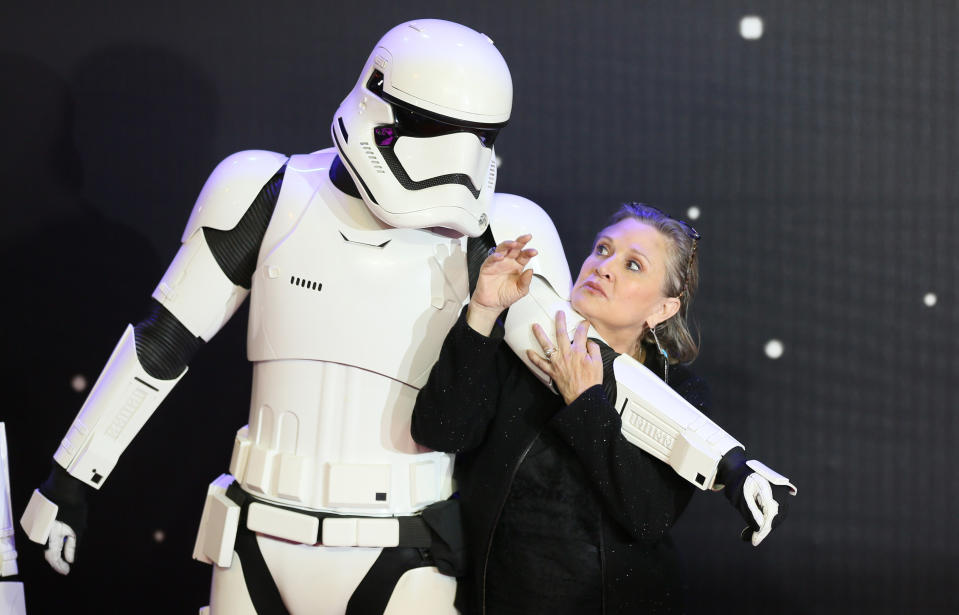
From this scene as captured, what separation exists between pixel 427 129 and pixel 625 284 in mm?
506

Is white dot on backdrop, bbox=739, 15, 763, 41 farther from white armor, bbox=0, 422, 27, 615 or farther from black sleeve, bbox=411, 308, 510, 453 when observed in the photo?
white armor, bbox=0, 422, 27, 615

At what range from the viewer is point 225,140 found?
2596mm

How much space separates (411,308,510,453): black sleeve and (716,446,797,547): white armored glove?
0.45 metres

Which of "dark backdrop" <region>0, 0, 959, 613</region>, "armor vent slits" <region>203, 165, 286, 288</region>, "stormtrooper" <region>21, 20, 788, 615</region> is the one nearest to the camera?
"stormtrooper" <region>21, 20, 788, 615</region>

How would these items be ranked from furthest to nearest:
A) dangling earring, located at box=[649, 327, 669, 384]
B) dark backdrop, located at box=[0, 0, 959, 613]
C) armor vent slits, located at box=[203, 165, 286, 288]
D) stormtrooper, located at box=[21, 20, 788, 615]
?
dark backdrop, located at box=[0, 0, 959, 613], dangling earring, located at box=[649, 327, 669, 384], armor vent slits, located at box=[203, 165, 286, 288], stormtrooper, located at box=[21, 20, 788, 615]

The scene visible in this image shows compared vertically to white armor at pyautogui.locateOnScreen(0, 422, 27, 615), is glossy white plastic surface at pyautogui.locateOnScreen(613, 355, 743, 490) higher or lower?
higher

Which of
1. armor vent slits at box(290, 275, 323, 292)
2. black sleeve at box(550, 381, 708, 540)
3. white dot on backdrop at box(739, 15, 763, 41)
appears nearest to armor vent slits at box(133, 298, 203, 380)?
armor vent slits at box(290, 275, 323, 292)

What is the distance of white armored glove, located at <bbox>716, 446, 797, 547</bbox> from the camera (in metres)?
1.57

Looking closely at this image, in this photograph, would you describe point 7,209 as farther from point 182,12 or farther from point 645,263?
point 645,263

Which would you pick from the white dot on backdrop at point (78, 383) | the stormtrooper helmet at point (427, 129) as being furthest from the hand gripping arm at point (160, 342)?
the white dot on backdrop at point (78, 383)

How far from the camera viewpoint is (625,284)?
187 cm

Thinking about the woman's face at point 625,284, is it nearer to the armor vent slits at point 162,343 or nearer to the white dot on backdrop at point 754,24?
the armor vent slits at point 162,343

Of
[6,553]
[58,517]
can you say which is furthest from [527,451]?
[6,553]

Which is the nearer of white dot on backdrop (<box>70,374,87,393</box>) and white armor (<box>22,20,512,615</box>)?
white armor (<box>22,20,512,615</box>)
